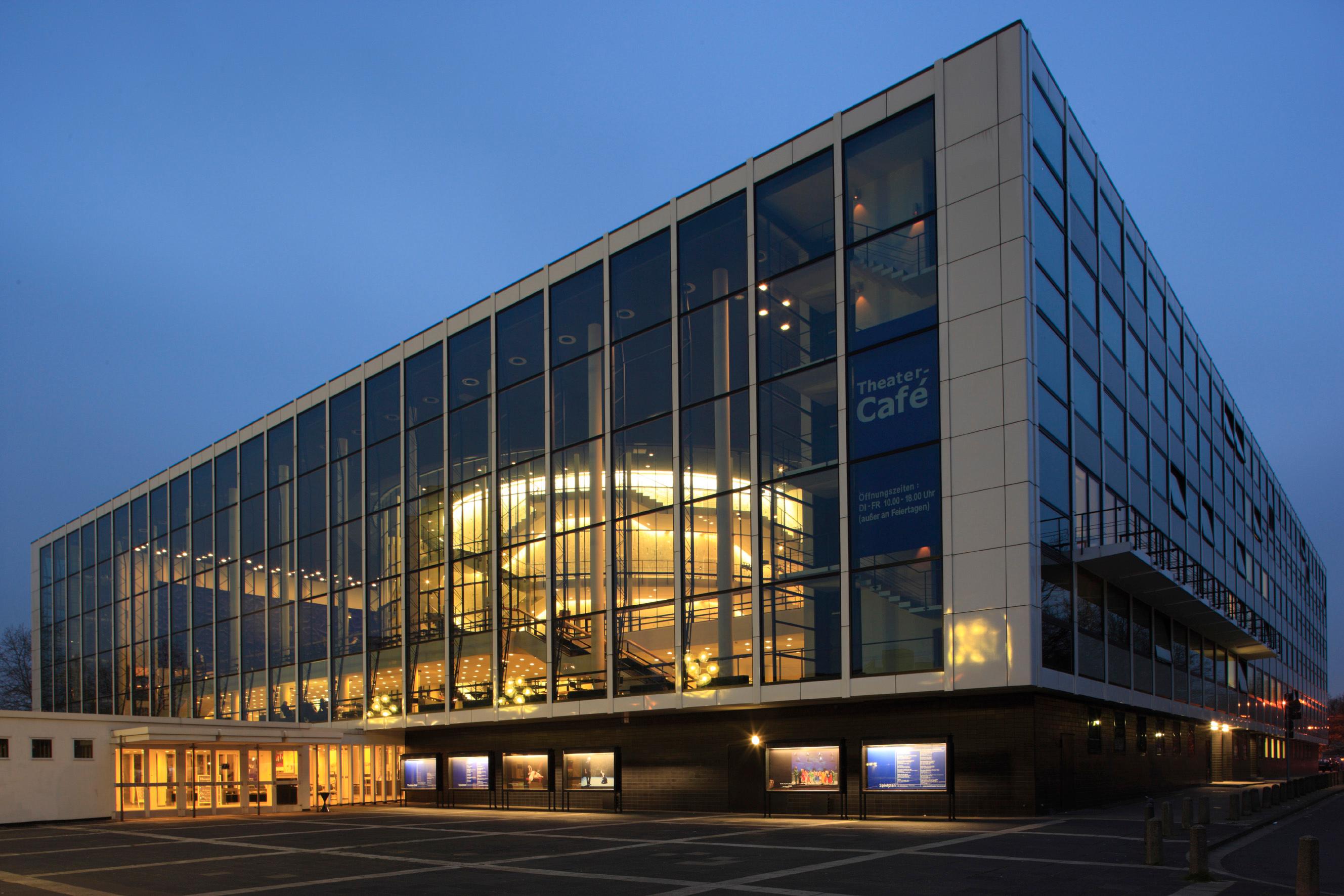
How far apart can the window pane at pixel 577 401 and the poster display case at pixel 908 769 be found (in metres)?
14.5

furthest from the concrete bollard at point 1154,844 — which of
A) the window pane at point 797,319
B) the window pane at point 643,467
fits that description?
the window pane at point 643,467

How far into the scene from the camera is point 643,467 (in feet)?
114

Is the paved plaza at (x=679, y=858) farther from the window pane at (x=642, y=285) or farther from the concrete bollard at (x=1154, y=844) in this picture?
the window pane at (x=642, y=285)

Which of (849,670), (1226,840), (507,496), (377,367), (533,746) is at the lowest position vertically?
(533,746)

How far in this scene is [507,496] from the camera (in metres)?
39.7

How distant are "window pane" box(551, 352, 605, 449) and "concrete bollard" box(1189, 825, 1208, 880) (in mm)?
24492

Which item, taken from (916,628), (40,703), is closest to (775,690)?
(916,628)

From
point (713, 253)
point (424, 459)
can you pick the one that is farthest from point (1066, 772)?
point (424, 459)

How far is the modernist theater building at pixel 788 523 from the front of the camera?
27281 millimetres

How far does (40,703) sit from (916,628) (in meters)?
74.5

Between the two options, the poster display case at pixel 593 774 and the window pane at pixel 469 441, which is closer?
→ the poster display case at pixel 593 774

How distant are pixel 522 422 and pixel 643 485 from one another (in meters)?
7.34

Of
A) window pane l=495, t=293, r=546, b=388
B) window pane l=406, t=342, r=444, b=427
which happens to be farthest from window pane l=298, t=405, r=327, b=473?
window pane l=495, t=293, r=546, b=388

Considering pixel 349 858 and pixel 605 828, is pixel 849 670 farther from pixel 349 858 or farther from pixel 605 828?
pixel 349 858
